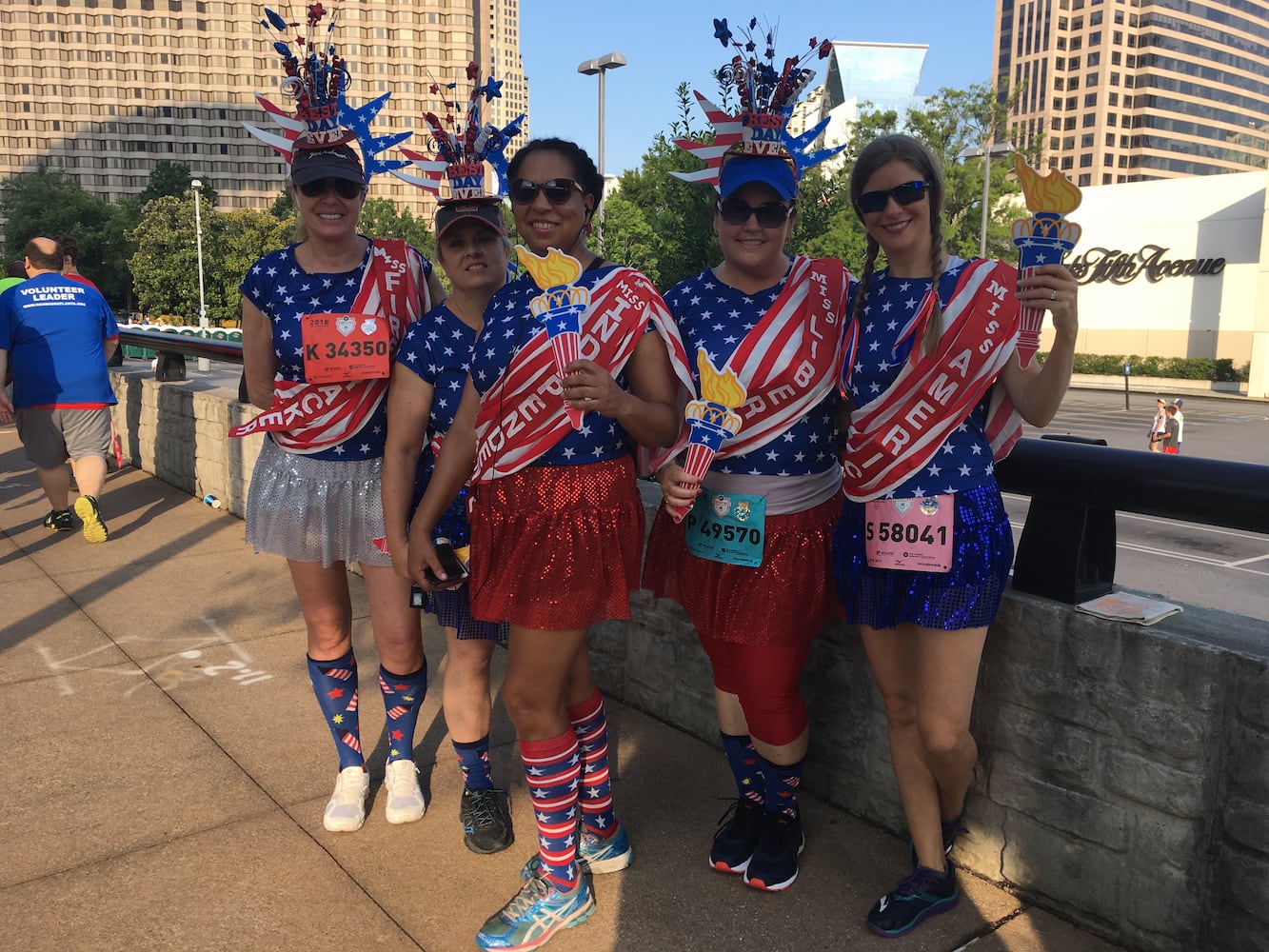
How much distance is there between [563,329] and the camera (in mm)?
2180

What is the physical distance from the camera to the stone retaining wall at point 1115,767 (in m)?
2.15

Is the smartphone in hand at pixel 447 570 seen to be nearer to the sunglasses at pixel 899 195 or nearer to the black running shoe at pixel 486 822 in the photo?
the black running shoe at pixel 486 822

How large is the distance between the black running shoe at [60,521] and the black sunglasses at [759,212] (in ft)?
19.8

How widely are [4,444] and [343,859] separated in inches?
381

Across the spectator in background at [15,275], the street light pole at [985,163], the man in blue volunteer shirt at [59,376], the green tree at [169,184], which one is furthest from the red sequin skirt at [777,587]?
the green tree at [169,184]

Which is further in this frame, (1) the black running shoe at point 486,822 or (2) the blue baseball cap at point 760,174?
(1) the black running shoe at point 486,822

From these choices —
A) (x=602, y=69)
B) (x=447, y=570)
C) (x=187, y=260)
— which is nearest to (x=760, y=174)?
(x=447, y=570)

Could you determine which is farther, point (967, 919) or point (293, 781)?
point (293, 781)

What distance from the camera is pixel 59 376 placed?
6625mm

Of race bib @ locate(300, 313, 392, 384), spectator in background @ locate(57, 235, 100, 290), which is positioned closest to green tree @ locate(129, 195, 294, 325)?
spectator in background @ locate(57, 235, 100, 290)

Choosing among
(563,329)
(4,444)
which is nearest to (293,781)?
(563,329)

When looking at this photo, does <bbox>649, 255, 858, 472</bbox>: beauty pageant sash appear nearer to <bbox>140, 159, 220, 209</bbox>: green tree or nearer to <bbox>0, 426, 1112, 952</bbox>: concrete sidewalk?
<bbox>0, 426, 1112, 952</bbox>: concrete sidewalk

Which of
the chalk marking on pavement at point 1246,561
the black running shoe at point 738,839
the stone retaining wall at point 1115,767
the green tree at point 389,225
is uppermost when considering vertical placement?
the green tree at point 389,225

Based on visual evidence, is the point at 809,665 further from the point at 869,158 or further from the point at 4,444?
the point at 4,444
